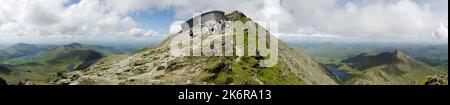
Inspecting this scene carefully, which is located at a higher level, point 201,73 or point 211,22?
→ point 211,22

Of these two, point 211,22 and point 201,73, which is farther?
point 211,22

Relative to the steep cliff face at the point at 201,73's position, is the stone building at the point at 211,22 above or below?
above

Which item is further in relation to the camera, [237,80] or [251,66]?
[251,66]

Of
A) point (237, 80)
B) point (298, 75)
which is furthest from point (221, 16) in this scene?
point (237, 80)

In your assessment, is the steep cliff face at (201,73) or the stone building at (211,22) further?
the stone building at (211,22)

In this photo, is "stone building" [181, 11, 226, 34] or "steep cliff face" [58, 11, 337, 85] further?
"stone building" [181, 11, 226, 34]

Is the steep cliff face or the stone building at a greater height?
the stone building
